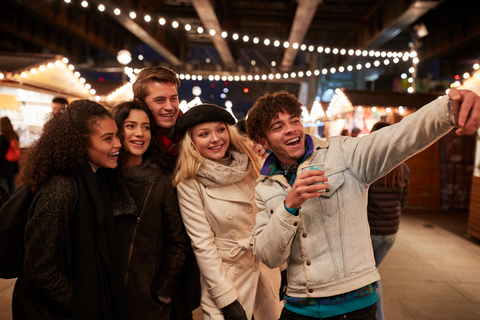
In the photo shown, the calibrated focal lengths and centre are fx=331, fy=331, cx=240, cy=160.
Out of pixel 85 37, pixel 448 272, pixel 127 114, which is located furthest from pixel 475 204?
pixel 85 37

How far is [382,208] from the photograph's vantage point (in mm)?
3375

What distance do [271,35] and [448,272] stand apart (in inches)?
340

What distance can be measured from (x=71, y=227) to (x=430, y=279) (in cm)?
465

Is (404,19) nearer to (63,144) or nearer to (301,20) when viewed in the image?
(301,20)

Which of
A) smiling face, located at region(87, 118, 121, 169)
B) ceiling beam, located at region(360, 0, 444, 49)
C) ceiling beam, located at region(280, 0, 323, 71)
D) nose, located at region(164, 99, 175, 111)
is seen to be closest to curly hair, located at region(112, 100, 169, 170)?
nose, located at region(164, 99, 175, 111)

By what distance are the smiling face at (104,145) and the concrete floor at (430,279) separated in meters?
2.48

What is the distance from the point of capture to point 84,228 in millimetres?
1648

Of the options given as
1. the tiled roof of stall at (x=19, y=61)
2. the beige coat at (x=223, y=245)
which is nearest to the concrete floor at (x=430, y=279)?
the beige coat at (x=223, y=245)

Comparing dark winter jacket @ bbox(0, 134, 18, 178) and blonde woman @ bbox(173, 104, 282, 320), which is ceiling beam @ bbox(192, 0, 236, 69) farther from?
blonde woman @ bbox(173, 104, 282, 320)

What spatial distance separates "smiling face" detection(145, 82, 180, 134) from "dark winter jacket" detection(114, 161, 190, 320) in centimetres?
53

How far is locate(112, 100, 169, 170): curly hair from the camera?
2076 millimetres

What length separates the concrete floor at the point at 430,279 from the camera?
365 cm

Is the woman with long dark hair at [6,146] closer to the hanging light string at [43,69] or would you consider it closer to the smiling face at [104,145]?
the hanging light string at [43,69]

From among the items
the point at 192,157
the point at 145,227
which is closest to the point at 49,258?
the point at 145,227
